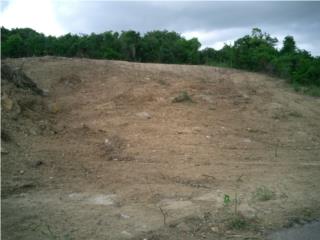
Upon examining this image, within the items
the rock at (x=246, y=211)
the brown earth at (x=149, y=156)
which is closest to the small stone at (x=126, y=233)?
the brown earth at (x=149, y=156)

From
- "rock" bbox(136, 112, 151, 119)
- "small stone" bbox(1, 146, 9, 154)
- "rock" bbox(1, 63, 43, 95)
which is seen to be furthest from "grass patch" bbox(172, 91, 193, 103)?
"small stone" bbox(1, 146, 9, 154)

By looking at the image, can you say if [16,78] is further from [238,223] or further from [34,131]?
[238,223]

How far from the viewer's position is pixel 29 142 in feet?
23.1

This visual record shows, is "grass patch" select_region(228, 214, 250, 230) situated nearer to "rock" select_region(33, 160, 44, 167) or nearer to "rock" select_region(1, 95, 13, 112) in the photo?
"rock" select_region(33, 160, 44, 167)

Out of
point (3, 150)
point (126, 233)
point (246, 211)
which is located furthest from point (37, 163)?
point (246, 211)

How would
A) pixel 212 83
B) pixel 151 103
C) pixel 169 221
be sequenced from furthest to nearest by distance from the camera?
pixel 212 83, pixel 151 103, pixel 169 221

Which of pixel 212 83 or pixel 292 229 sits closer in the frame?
pixel 292 229

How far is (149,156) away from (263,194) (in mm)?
2112

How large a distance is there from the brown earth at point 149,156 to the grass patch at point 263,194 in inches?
0.6

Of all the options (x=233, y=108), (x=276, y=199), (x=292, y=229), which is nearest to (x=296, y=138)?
(x=233, y=108)

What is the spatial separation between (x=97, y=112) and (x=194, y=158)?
284 centimetres

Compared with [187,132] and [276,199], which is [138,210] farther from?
[187,132]

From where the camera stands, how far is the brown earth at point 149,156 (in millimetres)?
4688

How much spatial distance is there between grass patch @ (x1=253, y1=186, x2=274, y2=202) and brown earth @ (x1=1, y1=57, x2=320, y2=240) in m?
0.02
